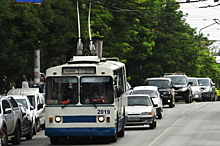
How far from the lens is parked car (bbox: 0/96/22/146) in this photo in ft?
66.5

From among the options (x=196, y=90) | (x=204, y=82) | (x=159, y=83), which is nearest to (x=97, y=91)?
(x=159, y=83)

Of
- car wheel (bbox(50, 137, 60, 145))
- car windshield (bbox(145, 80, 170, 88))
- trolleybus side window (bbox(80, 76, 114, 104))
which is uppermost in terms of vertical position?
trolleybus side window (bbox(80, 76, 114, 104))

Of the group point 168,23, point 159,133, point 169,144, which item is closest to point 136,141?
point 169,144

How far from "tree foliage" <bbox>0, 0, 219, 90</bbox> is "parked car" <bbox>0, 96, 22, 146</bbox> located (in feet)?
33.5

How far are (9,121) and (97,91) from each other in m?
2.90

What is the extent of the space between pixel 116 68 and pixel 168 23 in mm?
68265

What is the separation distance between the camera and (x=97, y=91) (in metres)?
22.1

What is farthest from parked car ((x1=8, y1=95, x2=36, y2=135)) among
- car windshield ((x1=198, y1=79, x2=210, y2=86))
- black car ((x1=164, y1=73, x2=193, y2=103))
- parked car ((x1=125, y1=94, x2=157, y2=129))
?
car windshield ((x1=198, y1=79, x2=210, y2=86))

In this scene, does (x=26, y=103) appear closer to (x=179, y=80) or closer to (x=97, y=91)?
(x=97, y=91)

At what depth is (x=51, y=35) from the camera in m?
41.3

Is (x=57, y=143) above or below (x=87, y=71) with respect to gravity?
below

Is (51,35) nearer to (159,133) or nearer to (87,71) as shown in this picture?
(159,133)

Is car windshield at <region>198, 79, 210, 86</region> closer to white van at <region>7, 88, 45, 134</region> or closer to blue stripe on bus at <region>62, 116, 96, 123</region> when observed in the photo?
white van at <region>7, 88, 45, 134</region>

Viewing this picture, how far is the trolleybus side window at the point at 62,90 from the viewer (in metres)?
22.1
